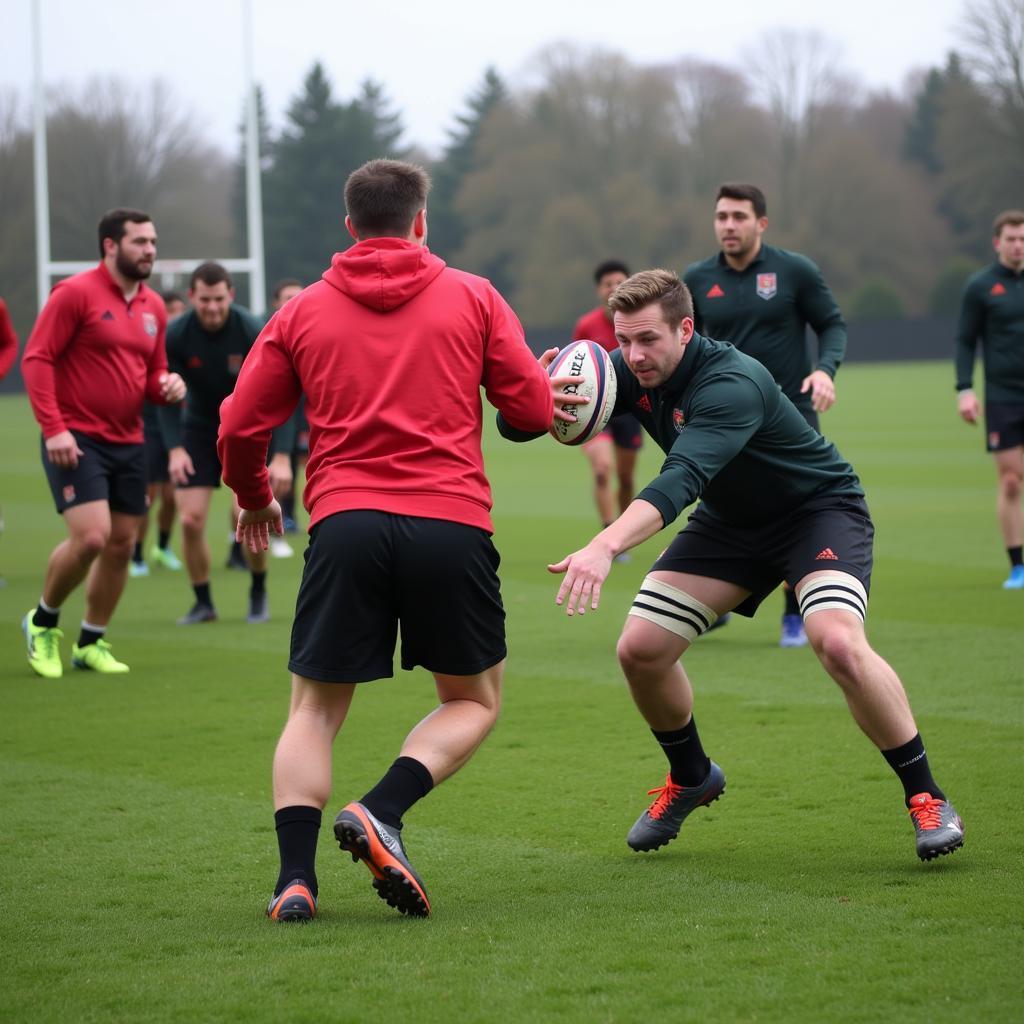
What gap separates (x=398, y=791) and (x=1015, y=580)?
24.7 ft

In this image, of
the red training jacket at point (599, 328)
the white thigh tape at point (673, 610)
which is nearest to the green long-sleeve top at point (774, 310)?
the white thigh tape at point (673, 610)

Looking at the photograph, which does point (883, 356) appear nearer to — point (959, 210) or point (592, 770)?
point (959, 210)

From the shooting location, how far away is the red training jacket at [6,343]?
9.97 meters

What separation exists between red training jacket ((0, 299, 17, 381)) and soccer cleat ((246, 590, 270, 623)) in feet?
7.30

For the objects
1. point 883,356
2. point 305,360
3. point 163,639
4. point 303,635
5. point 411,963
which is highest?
point 305,360

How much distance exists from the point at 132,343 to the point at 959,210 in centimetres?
7174

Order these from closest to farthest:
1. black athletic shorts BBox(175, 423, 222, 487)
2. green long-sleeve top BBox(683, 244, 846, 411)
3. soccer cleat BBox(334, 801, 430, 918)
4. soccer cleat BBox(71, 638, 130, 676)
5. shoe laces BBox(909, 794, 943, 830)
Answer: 1. soccer cleat BBox(334, 801, 430, 918)
2. shoe laces BBox(909, 794, 943, 830)
3. green long-sleeve top BBox(683, 244, 846, 411)
4. soccer cleat BBox(71, 638, 130, 676)
5. black athletic shorts BBox(175, 423, 222, 487)

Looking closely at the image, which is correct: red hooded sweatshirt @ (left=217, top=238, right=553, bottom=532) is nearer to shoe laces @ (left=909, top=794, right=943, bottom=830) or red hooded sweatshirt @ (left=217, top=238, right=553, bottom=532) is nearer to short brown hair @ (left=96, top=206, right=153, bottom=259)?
shoe laces @ (left=909, top=794, right=943, bottom=830)

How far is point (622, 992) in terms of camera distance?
3.71 meters

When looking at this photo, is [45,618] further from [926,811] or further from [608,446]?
[608,446]

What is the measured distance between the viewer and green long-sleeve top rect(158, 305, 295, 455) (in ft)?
33.6

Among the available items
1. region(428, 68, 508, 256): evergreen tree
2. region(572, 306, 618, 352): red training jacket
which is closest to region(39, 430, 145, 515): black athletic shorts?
region(572, 306, 618, 352): red training jacket

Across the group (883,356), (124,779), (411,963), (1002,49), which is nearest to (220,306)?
(124,779)

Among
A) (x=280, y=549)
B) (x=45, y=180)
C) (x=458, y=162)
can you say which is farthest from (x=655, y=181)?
(x=280, y=549)
